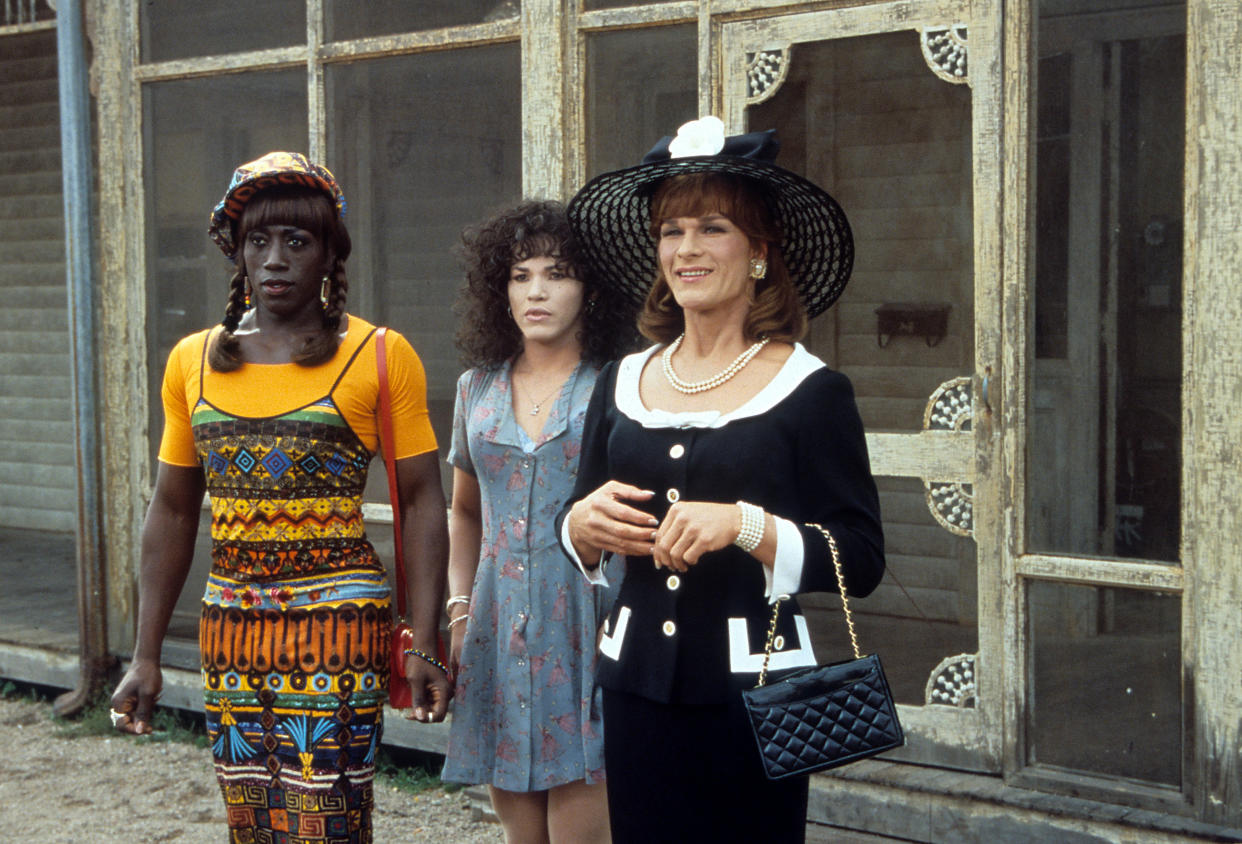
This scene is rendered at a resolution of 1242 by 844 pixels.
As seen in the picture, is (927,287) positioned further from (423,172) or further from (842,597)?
(842,597)

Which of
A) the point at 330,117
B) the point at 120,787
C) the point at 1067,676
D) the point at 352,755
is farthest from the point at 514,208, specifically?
the point at 120,787

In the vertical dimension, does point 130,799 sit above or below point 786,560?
below

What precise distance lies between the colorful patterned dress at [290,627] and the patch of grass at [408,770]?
2.32m

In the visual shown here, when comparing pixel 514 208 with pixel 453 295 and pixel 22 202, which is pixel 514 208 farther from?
pixel 22 202

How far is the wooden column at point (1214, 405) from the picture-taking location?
12.1 ft

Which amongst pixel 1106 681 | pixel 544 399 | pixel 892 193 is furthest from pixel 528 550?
pixel 892 193

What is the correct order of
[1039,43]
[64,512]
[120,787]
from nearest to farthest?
1. [1039,43]
2. [120,787]
3. [64,512]

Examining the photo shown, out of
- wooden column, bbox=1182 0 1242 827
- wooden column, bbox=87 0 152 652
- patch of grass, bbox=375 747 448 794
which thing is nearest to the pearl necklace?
wooden column, bbox=1182 0 1242 827

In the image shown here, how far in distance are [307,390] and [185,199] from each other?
3.39 m

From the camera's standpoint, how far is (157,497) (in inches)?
122

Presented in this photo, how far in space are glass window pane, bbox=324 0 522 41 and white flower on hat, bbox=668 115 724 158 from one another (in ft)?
8.81

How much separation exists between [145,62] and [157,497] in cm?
343

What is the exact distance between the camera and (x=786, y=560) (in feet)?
7.39

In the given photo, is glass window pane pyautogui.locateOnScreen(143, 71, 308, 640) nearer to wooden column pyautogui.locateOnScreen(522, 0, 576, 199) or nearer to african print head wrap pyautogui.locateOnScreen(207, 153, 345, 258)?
wooden column pyautogui.locateOnScreen(522, 0, 576, 199)
